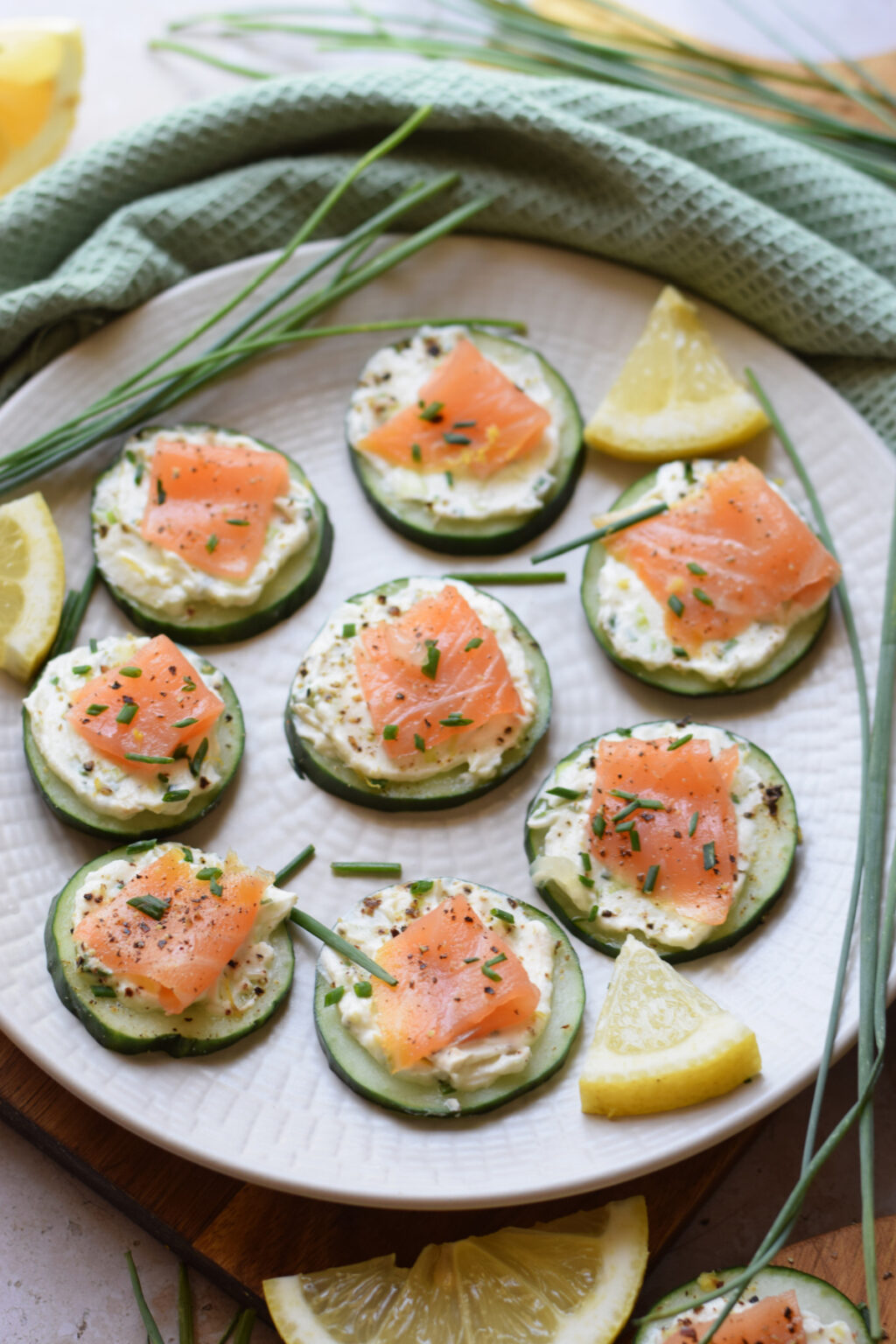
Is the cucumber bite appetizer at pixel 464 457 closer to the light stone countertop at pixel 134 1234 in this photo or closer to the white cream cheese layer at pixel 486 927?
the white cream cheese layer at pixel 486 927

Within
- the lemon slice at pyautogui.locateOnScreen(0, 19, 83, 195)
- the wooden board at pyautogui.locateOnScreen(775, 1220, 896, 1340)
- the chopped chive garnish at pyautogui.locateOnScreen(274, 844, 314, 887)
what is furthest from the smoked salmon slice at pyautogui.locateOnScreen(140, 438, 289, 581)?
the wooden board at pyautogui.locateOnScreen(775, 1220, 896, 1340)

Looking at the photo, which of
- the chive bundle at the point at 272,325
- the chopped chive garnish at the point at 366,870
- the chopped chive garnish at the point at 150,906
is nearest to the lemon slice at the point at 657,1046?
the chopped chive garnish at the point at 366,870

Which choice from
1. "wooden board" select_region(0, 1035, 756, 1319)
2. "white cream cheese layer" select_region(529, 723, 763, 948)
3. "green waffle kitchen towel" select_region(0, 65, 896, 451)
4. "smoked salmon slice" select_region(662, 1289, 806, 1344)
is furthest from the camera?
"green waffle kitchen towel" select_region(0, 65, 896, 451)

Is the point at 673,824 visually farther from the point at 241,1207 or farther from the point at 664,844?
the point at 241,1207

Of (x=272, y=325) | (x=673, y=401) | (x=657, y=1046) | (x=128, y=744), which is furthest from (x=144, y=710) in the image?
(x=673, y=401)

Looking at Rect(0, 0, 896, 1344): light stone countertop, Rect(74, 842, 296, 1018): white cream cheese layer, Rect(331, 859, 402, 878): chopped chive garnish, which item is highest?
Rect(331, 859, 402, 878): chopped chive garnish

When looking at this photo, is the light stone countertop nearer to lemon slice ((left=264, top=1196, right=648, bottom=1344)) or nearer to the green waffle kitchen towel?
lemon slice ((left=264, top=1196, right=648, bottom=1344))
